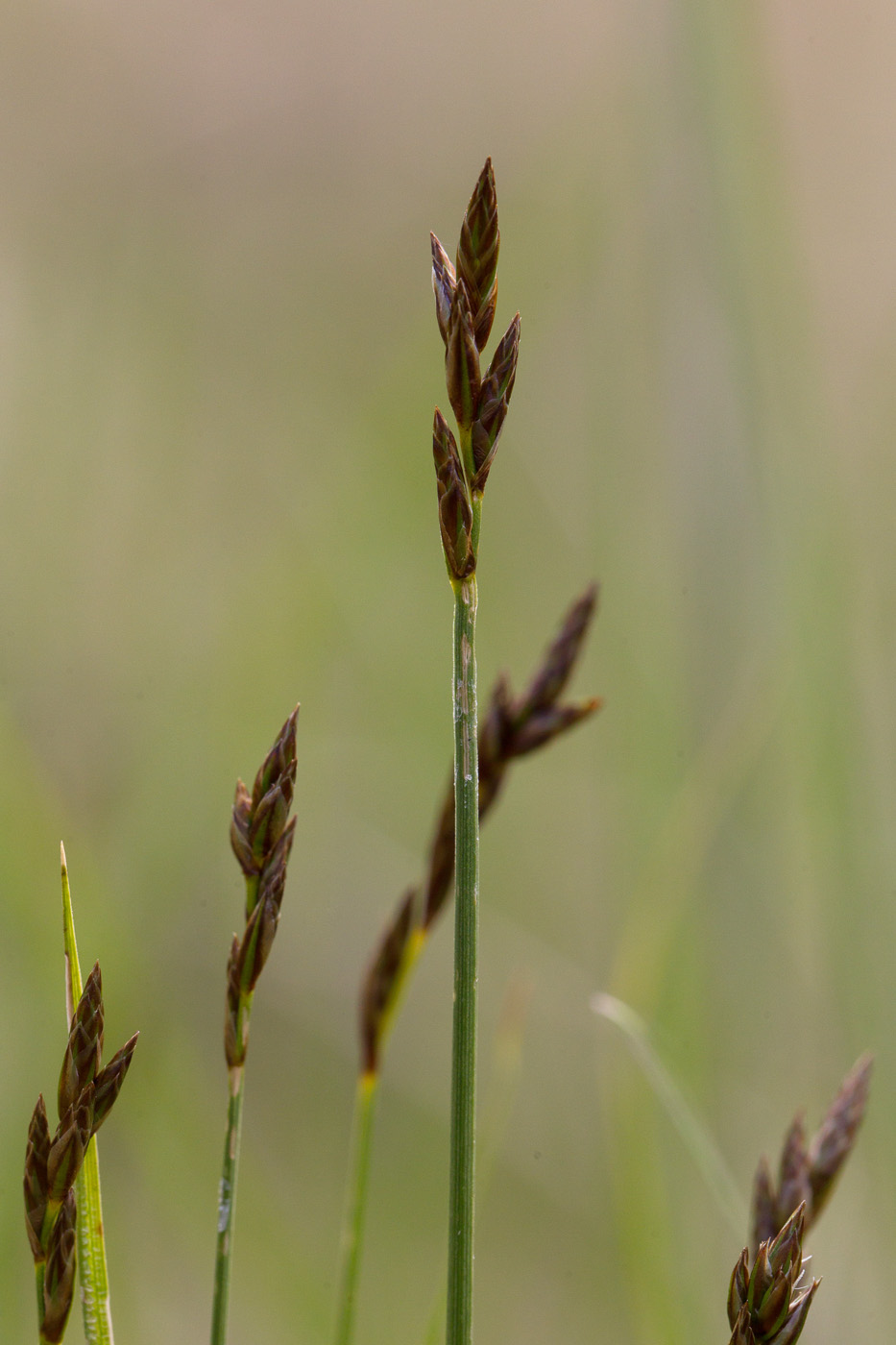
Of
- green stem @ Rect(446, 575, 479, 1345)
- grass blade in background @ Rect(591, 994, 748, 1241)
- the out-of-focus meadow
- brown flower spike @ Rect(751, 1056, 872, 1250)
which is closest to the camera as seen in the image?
green stem @ Rect(446, 575, 479, 1345)

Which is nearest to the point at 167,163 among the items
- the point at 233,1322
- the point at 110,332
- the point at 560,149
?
the point at 110,332

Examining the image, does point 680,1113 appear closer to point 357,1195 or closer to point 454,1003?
point 357,1195

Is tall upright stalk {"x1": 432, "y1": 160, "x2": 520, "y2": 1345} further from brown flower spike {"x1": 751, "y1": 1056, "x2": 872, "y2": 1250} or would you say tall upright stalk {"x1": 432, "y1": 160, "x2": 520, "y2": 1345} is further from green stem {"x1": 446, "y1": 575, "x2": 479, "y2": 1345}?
brown flower spike {"x1": 751, "y1": 1056, "x2": 872, "y2": 1250}

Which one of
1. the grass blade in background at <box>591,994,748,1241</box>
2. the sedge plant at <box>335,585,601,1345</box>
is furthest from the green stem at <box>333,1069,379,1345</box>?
the grass blade in background at <box>591,994,748,1241</box>

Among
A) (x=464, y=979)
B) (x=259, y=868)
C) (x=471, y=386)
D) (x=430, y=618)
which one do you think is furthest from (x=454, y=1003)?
(x=430, y=618)

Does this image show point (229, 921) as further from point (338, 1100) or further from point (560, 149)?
point (560, 149)

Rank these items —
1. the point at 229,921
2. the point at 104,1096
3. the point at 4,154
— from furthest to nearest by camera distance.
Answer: the point at 4,154
the point at 229,921
the point at 104,1096

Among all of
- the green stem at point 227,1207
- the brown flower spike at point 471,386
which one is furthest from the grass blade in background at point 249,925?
the brown flower spike at point 471,386
